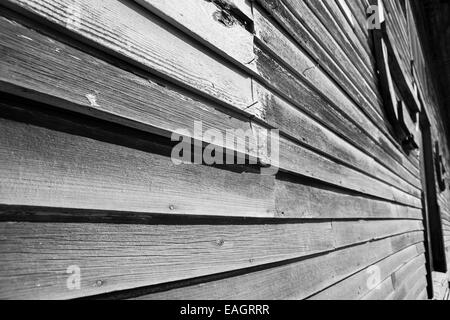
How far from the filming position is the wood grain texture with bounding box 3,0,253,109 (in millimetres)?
624

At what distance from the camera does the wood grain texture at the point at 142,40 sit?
24.6 inches

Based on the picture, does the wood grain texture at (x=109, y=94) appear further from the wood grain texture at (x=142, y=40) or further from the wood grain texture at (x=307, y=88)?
the wood grain texture at (x=307, y=88)

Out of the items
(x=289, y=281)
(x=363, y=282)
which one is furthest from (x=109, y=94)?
(x=363, y=282)

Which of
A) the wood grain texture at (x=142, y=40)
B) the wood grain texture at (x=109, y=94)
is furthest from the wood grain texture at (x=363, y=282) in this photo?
the wood grain texture at (x=142, y=40)

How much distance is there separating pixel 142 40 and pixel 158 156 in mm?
291

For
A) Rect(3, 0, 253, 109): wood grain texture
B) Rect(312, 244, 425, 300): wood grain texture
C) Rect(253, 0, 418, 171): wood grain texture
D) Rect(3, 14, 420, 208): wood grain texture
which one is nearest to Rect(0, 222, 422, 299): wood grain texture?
Rect(3, 14, 420, 208): wood grain texture

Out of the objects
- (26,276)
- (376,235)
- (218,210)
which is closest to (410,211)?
(376,235)

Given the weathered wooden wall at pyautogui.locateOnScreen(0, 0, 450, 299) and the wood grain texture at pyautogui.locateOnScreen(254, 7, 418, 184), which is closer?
the weathered wooden wall at pyautogui.locateOnScreen(0, 0, 450, 299)

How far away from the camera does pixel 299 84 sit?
1626 millimetres

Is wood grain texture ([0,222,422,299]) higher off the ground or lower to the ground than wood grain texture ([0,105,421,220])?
lower

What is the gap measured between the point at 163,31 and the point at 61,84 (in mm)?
349

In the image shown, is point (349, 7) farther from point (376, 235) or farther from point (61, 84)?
point (61, 84)

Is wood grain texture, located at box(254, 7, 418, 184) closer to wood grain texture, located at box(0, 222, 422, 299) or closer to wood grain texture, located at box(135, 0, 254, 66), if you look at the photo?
wood grain texture, located at box(135, 0, 254, 66)

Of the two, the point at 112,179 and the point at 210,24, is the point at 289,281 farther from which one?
the point at 210,24
